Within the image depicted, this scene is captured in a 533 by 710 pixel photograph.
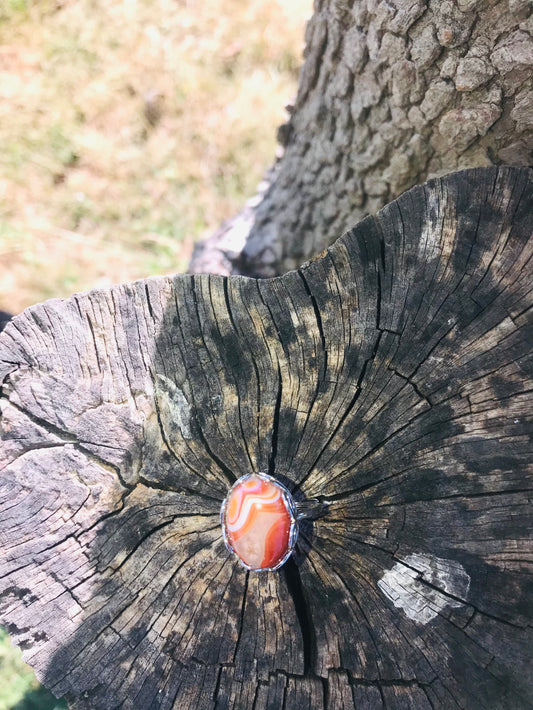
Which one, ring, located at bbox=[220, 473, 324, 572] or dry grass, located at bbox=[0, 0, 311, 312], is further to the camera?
dry grass, located at bbox=[0, 0, 311, 312]

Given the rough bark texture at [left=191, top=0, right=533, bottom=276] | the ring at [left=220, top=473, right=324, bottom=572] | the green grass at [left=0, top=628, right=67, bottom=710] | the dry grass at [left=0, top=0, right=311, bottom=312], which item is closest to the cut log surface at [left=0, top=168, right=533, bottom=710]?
the ring at [left=220, top=473, right=324, bottom=572]

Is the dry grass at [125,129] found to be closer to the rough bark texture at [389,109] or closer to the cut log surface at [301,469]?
the rough bark texture at [389,109]

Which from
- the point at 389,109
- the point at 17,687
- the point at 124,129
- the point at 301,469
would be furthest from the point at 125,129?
the point at 17,687

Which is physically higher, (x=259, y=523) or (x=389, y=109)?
(x=389, y=109)

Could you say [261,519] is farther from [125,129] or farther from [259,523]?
[125,129]

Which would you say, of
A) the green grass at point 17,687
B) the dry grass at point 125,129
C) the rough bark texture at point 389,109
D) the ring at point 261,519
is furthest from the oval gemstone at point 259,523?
the dry grass at point 125,129

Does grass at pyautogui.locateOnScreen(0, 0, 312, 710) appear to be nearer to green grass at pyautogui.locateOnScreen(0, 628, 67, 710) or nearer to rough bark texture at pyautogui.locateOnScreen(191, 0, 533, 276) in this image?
rough bark texture at pyautogui.locateOnScreen(191, 0, 533, 276)

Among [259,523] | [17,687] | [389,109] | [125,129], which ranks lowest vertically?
[17,687]
